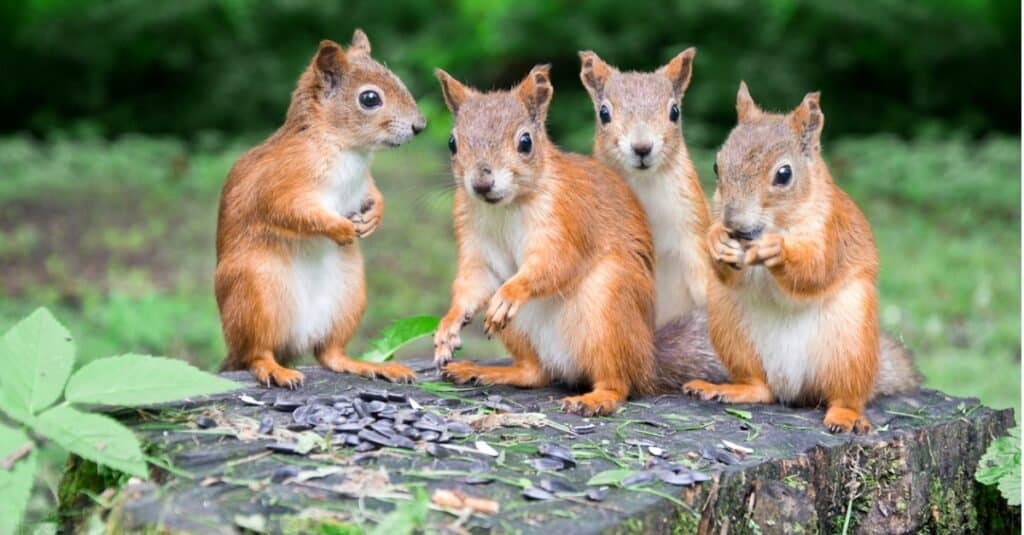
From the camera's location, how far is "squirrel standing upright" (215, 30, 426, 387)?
347 cm

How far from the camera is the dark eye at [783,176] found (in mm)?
3268

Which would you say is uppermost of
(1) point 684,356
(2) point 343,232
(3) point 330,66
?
(3) point 330,66

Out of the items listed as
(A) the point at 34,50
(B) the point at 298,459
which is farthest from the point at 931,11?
(B) the point at 298,459

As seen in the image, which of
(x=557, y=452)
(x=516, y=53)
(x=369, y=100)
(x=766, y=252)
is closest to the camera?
(x=557, y=452)

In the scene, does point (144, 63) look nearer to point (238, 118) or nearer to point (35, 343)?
point (238, 118)

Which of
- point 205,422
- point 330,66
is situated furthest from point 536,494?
point 330,66

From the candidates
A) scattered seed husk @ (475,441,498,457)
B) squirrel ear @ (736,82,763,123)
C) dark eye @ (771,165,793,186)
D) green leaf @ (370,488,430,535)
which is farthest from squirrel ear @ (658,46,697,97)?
green leaf @ (370,488,430,535)

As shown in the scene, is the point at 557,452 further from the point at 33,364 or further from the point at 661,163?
the point at 661,163

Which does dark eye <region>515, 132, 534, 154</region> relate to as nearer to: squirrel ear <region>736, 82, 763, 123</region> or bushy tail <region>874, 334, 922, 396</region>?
squirrel ear <region>736, 82, 763, 123</region>

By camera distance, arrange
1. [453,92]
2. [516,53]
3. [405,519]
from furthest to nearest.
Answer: [516,53]
[453,92]
[405,519]

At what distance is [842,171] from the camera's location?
1036 cm

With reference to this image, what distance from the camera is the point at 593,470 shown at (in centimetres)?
280

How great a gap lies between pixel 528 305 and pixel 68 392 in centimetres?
134

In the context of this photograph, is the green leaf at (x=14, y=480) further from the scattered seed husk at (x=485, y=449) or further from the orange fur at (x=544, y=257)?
the orange fur at (x=544, y=257)
